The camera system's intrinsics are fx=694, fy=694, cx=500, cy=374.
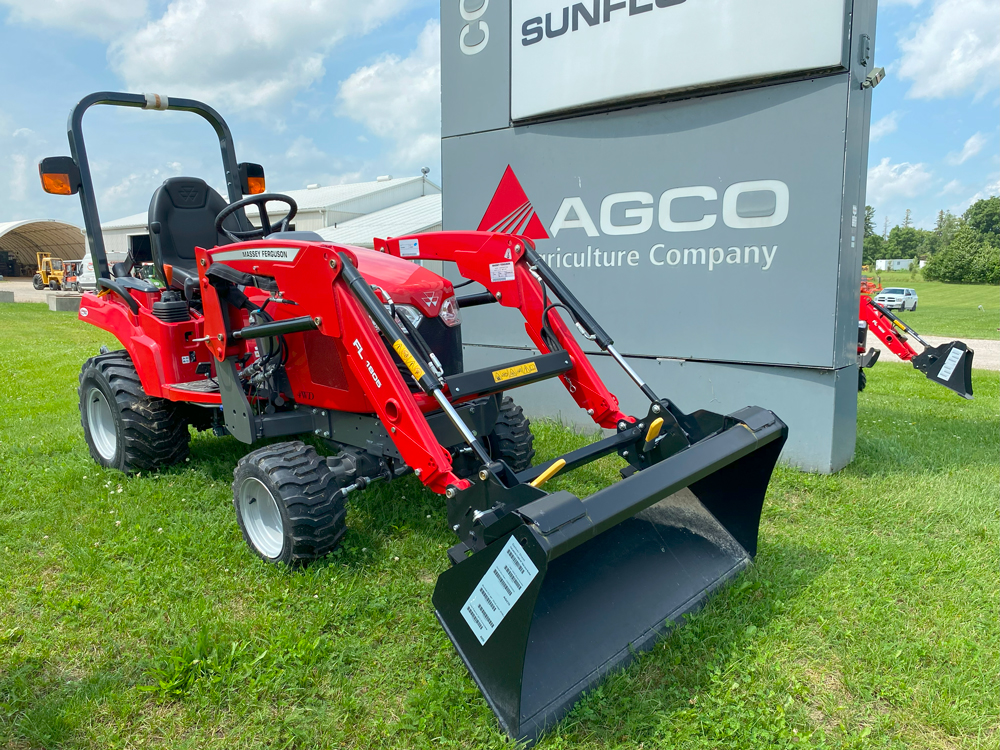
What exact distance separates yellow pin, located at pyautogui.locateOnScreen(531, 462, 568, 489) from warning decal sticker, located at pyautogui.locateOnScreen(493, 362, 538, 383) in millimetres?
485

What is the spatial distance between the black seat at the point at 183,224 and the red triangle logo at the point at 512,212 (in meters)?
2.20

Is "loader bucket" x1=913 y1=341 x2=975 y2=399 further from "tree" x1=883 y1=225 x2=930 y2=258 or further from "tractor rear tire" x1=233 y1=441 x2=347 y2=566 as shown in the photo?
"tree" x1=883 y1=225 x2=930 y2=258

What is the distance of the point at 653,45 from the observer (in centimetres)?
496

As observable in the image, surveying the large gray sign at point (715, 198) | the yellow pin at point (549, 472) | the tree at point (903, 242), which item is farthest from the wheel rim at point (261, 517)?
the tree at point (903, 242)

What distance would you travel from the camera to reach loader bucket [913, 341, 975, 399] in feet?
26.2

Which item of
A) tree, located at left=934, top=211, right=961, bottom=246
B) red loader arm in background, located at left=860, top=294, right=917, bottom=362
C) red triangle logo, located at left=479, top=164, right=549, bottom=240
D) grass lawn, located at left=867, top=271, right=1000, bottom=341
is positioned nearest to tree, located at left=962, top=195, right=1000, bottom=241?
tree, located at left=934, top=211, right=961, bottom=246

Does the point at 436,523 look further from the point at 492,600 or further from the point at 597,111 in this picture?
the point at 597,111

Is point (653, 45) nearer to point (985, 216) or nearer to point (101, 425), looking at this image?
point (101, 425)

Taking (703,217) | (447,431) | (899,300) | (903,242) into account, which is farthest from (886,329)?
(903,242)

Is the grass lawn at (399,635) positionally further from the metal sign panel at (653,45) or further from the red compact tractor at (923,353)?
the red compact tractor at (923,353)

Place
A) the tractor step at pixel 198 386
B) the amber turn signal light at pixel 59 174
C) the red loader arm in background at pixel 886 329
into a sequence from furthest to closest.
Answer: the red loader arm in background at pixel 886 329 → the amber turn signal light at pixel 59 174 → the tractor step at pixel 198 386

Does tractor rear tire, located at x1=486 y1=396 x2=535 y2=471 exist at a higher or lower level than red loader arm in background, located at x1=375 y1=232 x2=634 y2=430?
lower

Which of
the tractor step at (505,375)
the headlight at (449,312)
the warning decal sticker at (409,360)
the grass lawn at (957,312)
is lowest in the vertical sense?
the grass lawn at (957,312)

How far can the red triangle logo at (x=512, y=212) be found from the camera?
19.5ft
